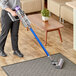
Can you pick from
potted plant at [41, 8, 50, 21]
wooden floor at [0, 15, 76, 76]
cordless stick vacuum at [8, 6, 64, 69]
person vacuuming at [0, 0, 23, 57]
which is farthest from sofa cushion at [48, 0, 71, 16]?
cordless stick vacuum at [8, 6, 64, 69]

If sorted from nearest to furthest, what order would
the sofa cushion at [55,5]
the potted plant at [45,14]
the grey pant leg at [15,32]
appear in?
the grey pant leg at [15,32]
the potted plant at [45,14]
the sofa cushion at [55,5]

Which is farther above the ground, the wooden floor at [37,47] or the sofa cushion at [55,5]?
the sofa cushion at [55,5]

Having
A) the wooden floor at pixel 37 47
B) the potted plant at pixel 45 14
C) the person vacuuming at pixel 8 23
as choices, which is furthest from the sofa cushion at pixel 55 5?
the person vacuuming at pixel 8 23

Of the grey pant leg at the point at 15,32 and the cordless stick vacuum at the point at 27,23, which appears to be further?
the grey pant leg at the point at 15,32

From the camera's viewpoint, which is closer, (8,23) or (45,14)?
(8,23)

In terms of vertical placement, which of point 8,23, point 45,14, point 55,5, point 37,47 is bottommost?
point 37,47

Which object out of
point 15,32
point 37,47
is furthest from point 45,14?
point 15,32

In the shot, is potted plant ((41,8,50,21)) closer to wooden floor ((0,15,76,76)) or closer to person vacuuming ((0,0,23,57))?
wooden floor ((0,15,76,76))

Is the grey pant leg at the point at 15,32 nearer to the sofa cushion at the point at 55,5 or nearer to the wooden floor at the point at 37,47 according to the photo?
the wooden floor at the point at 37,47

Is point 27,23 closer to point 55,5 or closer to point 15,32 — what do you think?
point 15,32

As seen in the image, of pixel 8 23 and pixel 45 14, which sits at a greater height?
pixel 8 23

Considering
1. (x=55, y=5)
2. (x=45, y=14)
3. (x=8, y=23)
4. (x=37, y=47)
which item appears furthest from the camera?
(x=55, y=5)

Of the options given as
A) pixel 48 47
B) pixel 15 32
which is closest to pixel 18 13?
pixel 15 32

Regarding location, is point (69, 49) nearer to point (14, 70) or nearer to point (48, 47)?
point (48, 47)
